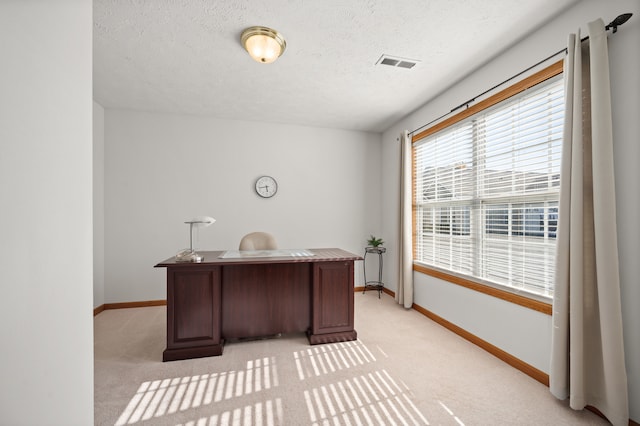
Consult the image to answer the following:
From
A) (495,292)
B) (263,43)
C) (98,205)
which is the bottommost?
(495,292)

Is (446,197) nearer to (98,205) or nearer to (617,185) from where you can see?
(617,185)

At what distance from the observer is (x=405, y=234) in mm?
3875

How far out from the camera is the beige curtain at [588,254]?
1661mm

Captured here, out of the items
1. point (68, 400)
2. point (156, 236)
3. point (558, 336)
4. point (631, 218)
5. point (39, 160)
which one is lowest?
point (558, 336)

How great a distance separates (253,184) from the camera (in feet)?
14.4

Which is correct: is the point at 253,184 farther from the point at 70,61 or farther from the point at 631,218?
the point at 631,218

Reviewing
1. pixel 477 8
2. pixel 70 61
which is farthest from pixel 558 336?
pixel 70 61

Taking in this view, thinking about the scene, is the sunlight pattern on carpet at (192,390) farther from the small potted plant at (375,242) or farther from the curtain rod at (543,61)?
the curtain rod at (543,61)

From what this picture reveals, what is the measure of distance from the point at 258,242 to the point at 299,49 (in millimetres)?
2117

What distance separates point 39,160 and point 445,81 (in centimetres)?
343

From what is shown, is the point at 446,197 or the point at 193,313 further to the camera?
the point at 446,197

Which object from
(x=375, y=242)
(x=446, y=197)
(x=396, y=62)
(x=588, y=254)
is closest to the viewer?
(x=588, y=254)

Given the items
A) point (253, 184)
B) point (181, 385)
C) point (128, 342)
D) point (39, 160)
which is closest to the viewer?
point (39, 160)

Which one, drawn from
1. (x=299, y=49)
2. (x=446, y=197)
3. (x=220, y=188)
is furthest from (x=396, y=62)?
(x=220, y=188)
